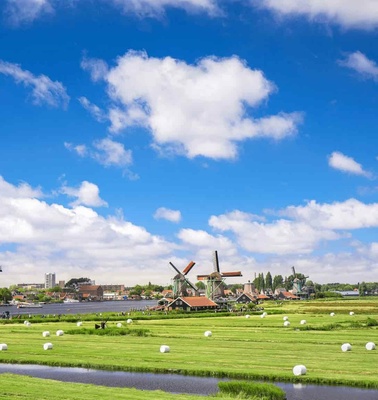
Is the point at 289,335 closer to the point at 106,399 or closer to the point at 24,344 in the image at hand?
the point at 24,344

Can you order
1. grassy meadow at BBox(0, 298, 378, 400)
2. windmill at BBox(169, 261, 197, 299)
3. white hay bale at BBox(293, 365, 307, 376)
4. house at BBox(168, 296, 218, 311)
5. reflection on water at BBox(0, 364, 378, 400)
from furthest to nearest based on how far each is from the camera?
windmill at BBox(169, 261, 197, 299) < house at BBox(168, 296, 218, 311) < grassy meadow at BBox(0, 298, 378, 400) < white hay bale at BBox(293, 365, 307, 376) < reflection on water at BBox(0, 364, 378, 400)

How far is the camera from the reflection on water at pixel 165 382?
1094 inches

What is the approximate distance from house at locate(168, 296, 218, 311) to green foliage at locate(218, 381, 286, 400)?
101297mm

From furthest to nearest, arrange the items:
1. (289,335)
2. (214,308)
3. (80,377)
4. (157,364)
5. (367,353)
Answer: (214,308) < (289,335) < (367,353) < (157,364) < (80,377)

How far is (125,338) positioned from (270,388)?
33213mm

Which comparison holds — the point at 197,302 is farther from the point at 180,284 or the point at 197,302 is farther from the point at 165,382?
the point at 165,382

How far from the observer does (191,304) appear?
421 feet

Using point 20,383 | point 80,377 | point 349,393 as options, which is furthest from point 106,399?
point 349,393

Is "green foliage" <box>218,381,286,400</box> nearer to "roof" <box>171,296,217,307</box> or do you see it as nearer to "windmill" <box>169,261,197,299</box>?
"roof" <box>171,296,217,307</box>

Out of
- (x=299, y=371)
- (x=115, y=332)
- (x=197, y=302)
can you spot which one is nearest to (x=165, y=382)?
(x=299, y=371)

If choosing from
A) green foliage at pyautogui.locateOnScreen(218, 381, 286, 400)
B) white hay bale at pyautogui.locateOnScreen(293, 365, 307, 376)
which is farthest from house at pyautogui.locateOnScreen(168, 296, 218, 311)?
green foliage at pyautogui.locateOnScreen(218, 381, 286, 400)

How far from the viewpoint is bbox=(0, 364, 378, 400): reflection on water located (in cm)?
2778

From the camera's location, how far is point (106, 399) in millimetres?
25016

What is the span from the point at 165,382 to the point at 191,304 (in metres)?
97.5
